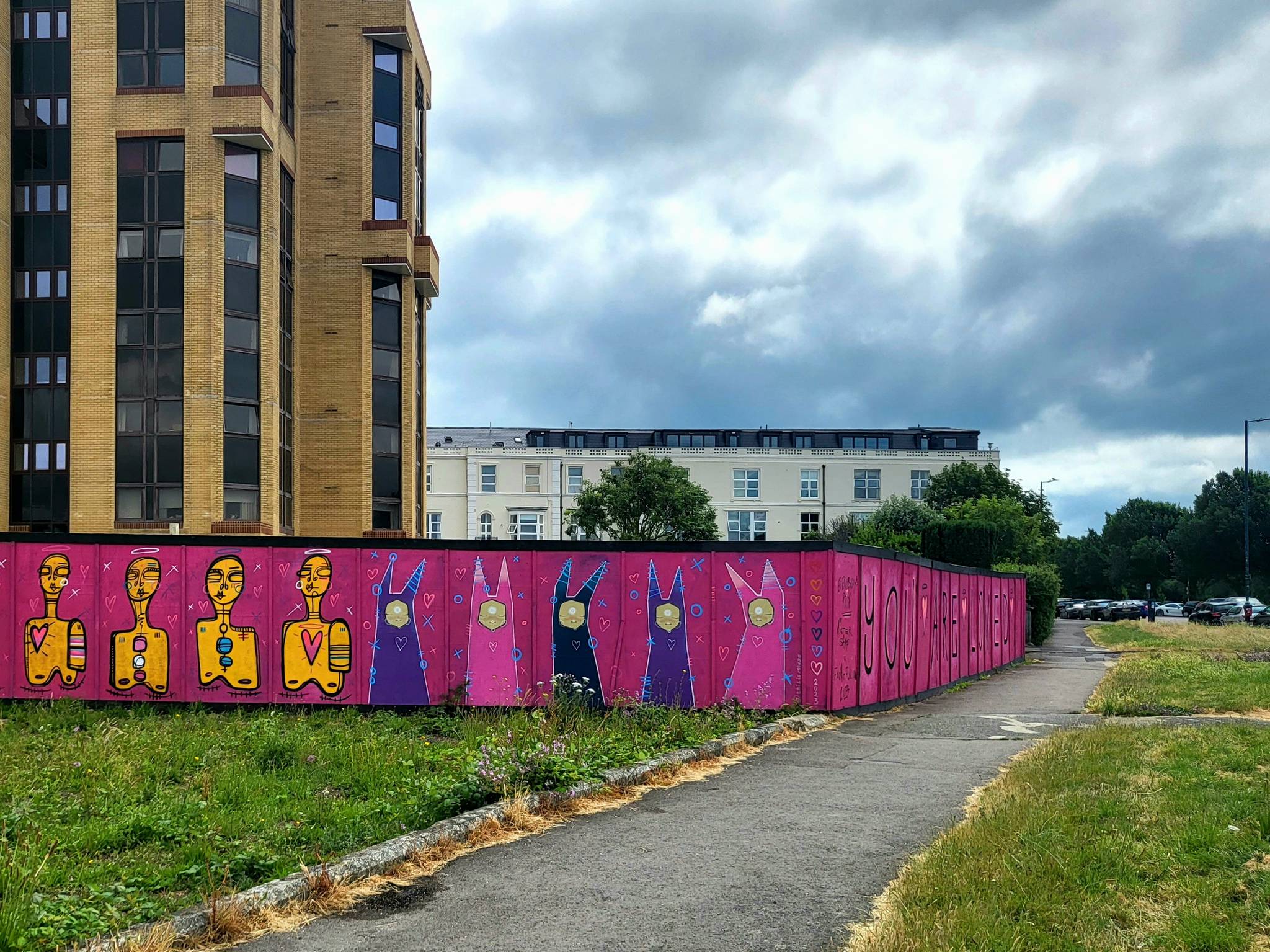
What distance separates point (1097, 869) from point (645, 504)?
185ft

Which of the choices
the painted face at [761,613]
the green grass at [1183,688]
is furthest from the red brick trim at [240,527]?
the green grass at [1183,688]

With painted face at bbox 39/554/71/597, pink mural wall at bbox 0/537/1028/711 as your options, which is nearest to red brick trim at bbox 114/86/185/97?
pink mural wall at bbox 0/537/1028/711

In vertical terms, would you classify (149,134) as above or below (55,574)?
above

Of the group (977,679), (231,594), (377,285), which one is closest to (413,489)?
(377,285)

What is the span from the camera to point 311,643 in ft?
49.0

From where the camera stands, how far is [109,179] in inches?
1210

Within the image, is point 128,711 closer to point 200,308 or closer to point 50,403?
point 200,308

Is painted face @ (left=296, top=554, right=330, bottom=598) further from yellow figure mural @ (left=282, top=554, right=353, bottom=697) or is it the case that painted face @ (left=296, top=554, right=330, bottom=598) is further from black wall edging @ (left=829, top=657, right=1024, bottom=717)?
Answer: black wall edging @ (left=829, top=657, right=1024, bottom=717)

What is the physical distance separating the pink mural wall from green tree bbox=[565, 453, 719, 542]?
46.7 m

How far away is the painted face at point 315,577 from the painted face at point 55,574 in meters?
3.11

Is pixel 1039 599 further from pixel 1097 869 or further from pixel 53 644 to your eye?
pixel 1097 869

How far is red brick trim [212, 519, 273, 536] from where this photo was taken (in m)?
30.0

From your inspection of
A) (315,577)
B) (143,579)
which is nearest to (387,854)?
(315,577)

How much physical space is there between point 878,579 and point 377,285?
2412 centimetres
